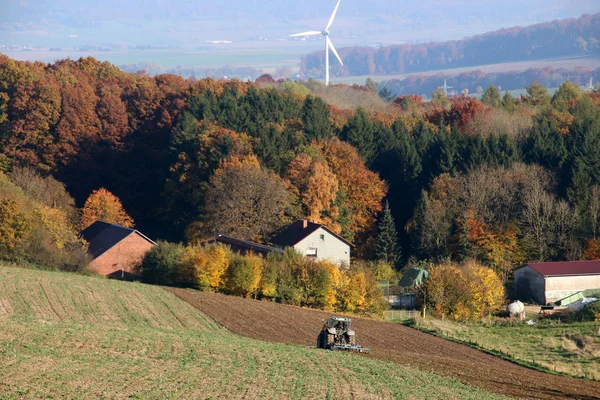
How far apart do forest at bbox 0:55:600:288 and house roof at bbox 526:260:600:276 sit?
4270 mm

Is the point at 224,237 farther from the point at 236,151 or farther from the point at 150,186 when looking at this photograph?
the point at 150,186

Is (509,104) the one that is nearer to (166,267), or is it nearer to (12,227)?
(166,267)

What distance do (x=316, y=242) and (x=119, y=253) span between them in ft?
46.4

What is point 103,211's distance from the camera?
84188 mm

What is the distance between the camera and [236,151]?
83062mm

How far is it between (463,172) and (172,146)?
88.2 ft

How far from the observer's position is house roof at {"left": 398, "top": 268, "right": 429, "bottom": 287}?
203 feet

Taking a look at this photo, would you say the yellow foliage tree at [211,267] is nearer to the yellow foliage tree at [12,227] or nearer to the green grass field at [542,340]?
the yellow foliage tree at [12,227]

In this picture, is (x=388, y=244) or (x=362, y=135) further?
(x=362, y=135)

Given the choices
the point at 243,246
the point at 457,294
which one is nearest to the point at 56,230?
the point at 243,246

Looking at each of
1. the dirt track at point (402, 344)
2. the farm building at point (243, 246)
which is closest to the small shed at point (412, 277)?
the farm building at point (243, 246)

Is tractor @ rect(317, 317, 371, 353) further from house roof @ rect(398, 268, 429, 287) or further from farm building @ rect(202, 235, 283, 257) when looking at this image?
house roof @ rect(398, 268, 429, 287)

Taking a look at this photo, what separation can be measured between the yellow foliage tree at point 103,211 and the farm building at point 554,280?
36.0m

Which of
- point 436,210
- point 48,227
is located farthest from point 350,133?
point 48,227
